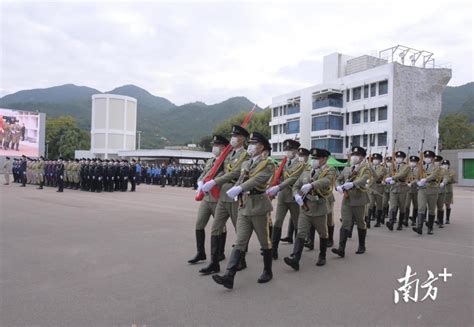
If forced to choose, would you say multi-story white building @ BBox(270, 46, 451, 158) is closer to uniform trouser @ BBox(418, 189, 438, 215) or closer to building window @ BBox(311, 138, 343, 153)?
building window @ BBox(311, 138, 343, 153)

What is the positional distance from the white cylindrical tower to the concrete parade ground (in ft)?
191

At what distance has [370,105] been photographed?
4147 cm

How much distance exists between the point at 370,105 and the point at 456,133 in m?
20.9

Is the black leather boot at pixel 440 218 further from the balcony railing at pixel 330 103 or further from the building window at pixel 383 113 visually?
the balcony railing at pixel 330 103

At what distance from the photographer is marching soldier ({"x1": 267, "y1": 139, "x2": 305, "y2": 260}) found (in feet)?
21.9

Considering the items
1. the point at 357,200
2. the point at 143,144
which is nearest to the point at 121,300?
the point at 357,200

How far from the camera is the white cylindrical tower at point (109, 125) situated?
64.2 m

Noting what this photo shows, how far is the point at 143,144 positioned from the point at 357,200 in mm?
108214

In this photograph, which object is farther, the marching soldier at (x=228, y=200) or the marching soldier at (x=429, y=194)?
the marching soldier at (x=429, y=194)

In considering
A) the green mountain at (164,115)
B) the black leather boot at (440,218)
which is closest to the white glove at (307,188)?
the black leather boot at (440,218)

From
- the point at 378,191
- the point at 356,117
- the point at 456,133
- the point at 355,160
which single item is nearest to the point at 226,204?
the point at 355,160

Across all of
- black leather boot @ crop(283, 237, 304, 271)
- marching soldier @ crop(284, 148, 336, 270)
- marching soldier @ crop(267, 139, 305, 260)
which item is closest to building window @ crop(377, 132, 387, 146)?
marching soldier @ crop(267, 139, 305, 260)

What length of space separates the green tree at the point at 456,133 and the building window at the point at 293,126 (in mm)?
21191

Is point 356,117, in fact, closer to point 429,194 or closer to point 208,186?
point 429,194
